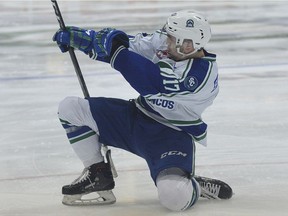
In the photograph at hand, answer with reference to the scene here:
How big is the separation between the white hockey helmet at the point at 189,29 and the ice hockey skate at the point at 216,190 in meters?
0.50

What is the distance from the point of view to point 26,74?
5160 mm

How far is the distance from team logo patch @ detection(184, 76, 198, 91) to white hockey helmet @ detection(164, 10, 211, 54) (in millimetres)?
119

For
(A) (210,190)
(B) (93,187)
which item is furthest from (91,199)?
(A) (210,190)

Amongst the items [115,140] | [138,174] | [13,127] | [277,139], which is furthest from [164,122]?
[13,127]

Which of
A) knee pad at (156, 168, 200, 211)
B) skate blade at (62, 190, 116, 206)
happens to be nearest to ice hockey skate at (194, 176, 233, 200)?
knee pad at (156, 168, 200, 211)

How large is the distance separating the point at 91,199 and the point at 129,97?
1.74 m

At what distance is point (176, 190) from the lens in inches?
106

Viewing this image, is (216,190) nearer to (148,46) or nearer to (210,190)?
(210,190)

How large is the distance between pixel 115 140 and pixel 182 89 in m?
0.35

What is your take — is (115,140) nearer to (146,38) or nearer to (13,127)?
(146,38)

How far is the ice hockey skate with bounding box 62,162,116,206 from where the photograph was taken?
2.82 meters

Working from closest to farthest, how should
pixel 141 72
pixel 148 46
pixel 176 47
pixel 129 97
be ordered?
pixel 141 72 → pixel 176 47 → pixel 148 46 → pixel 129 97

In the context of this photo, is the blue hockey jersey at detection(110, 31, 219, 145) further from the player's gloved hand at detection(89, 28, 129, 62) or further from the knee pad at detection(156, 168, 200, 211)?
the knee pad at detection(156, 168, 200, 211)

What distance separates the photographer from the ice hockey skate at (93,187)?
2820 millimetres
